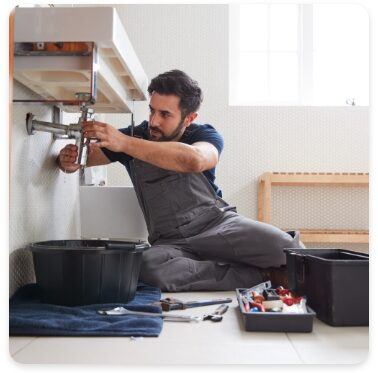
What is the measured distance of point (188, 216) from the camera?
4.63 ft

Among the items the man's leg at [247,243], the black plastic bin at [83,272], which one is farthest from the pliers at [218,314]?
the man's leg at [247,243]

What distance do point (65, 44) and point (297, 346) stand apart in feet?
1.98

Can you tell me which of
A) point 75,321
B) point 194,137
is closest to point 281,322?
point 75,321

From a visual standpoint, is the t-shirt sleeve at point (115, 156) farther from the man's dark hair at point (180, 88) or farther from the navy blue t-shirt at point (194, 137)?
the man's dark hair at point (180, 88)

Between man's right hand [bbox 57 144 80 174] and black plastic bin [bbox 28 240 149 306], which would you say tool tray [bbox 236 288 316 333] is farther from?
man's right hand [bbox 57 144 80 174]

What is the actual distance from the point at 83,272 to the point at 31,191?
0.29 meters

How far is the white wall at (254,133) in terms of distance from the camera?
1725mm

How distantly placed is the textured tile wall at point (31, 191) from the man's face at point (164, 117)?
0.25 meters

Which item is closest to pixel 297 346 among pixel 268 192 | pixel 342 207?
pixel 342 207

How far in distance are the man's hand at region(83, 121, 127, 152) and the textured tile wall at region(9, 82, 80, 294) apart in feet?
0.47

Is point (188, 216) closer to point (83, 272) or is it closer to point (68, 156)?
point (68, 156)

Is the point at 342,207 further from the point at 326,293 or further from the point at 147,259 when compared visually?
the point at 326,293

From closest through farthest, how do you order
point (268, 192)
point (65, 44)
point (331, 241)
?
1. point (65, 44)
2. point (331, 241)
3. point (268, 192)

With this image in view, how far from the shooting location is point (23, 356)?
2.38ft
